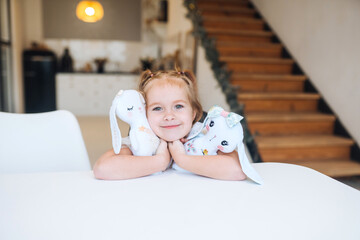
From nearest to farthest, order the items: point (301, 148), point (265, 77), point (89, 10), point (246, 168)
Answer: point (246, 168) < point (301, 148) < point (89, 10) < point (265, 77)

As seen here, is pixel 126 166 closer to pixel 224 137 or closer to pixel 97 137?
pixel 224 137

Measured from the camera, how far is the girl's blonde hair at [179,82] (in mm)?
944

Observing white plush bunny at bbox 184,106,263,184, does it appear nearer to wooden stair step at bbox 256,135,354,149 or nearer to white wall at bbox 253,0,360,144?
wooden stair step at bbox 256,135,354,149

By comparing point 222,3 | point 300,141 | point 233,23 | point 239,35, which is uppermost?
point 222,3

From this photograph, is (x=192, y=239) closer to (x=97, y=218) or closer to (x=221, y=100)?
(x=97, y=218)

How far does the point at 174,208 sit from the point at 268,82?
2982mm

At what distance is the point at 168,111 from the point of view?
0.91 meters

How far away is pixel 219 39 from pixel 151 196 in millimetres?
3407

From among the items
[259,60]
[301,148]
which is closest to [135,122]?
[301,148]

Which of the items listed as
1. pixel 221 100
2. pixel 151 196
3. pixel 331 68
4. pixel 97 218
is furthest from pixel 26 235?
pixel 331 68

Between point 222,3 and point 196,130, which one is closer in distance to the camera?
A: point 196,130

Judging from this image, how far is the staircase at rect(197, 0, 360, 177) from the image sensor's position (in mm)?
2738

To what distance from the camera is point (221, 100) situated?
10.8 feet

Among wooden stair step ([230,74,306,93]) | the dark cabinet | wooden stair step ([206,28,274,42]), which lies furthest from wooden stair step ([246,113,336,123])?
the dark cabinet
